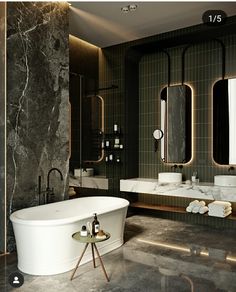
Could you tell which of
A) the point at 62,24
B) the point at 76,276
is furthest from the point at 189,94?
the point at 76,276

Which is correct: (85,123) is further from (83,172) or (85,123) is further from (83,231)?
(83,231)

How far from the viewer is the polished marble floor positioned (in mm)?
2666

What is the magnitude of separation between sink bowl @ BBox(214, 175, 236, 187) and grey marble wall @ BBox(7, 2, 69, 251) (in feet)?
7.31

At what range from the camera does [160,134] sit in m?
5.30

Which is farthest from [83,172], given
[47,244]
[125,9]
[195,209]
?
[125,9]

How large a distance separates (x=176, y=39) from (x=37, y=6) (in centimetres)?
219

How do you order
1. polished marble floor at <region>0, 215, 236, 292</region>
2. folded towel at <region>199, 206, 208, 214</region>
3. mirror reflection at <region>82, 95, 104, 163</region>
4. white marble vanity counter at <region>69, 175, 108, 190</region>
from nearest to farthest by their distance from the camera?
1. polished marble floor at <region>0, 215, 236, 292</region>
2. folded towel at <region>199, 206, 208, 214</region>
3. white marble vanity counter at <region>69, 175, 108, 190</region>
4. mirror reflection at <region>82, 95, 104, 163</region>

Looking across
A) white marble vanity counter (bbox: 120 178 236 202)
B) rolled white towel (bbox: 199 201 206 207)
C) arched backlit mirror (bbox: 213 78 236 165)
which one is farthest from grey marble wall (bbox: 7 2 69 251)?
arched backlit mirror (bbox: 213 78 236 165)

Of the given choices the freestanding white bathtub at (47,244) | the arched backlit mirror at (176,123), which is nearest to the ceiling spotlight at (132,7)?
the arched backlit mirror at (176,123)

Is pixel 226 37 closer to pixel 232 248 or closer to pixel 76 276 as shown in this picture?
pixel 232 248

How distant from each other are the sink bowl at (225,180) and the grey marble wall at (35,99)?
87.7 inches

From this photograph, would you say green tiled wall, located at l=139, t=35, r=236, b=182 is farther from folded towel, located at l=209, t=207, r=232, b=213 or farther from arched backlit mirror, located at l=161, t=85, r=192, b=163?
folded towel, located at l=209, t=207, r=232, b=213

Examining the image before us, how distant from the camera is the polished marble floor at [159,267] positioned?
8.75 ft

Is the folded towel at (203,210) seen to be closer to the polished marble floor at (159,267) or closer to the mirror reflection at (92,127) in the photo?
the polished marble floor at (159,267)
